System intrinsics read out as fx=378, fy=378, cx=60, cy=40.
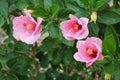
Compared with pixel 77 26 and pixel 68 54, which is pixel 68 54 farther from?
pixel 77 26

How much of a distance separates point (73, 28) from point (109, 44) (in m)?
0.19

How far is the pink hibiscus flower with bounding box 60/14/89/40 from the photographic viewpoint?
1643mm

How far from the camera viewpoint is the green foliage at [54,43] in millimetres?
1685

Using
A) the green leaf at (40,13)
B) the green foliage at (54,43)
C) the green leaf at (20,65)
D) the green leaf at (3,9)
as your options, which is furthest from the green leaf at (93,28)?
the green leaf at (20,65)

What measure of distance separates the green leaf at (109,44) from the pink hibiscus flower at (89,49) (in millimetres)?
27

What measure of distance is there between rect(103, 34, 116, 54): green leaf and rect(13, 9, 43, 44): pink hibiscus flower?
12.6 inches

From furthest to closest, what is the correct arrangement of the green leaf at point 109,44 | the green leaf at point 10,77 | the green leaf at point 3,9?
the green leaf at point 10,77
the green leaf at point 3,9
the green leaf at point 109,44

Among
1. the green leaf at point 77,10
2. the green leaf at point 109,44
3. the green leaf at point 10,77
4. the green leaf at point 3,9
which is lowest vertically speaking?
the green leaf at point 10,77

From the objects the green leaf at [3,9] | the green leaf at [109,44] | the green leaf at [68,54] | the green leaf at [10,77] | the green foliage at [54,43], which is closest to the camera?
the green leaf at [109,44]

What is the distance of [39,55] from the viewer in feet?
8.12

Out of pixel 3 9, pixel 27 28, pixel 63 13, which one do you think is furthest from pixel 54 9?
pixel 3 9

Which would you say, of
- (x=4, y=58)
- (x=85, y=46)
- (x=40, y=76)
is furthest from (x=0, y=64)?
(x=85, y=46)

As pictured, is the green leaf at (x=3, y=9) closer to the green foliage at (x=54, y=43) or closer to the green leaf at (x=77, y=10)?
the green foliage at (x=54, y=43)

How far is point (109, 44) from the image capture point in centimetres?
161
